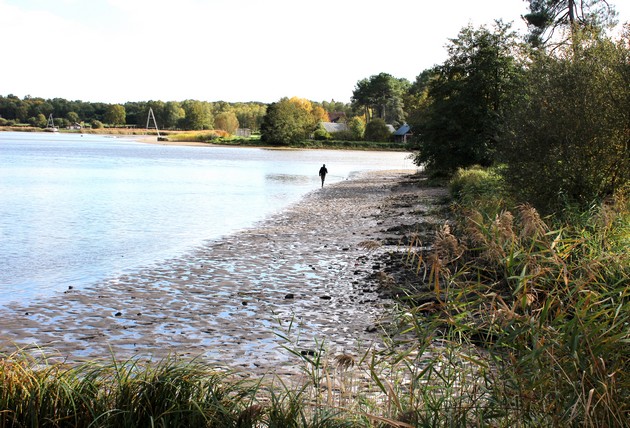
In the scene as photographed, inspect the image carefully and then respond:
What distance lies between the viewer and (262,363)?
751 cm

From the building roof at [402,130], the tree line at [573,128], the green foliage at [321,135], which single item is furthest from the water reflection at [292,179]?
the green foliage at [321,135]

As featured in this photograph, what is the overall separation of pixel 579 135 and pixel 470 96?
71.0 ft

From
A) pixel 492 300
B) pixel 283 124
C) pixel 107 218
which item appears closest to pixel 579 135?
pixel 492 300

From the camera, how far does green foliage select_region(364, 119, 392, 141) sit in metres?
127

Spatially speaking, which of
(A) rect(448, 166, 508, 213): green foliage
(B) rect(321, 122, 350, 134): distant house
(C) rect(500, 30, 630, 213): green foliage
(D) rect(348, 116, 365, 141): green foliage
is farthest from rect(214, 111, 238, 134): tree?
(C) rect(500, 30, 630, 213): green foliage

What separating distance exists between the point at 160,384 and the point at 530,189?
41.1 feet

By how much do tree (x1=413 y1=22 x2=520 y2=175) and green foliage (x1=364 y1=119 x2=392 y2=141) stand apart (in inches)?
3530

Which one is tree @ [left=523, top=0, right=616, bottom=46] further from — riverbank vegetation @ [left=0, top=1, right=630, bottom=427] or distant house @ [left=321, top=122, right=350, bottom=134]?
distant house @ [left=321, top=122, right=350, bottom=134]

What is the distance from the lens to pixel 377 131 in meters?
127

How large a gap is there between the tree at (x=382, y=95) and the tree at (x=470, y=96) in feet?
362

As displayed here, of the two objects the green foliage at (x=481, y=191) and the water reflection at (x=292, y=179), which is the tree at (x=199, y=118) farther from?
the green foliage at (x=481, y=191)

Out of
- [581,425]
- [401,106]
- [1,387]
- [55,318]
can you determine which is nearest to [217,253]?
[55,318]

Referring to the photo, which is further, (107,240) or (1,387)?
(107,240)

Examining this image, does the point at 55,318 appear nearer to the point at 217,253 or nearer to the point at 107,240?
the point at 217,253
